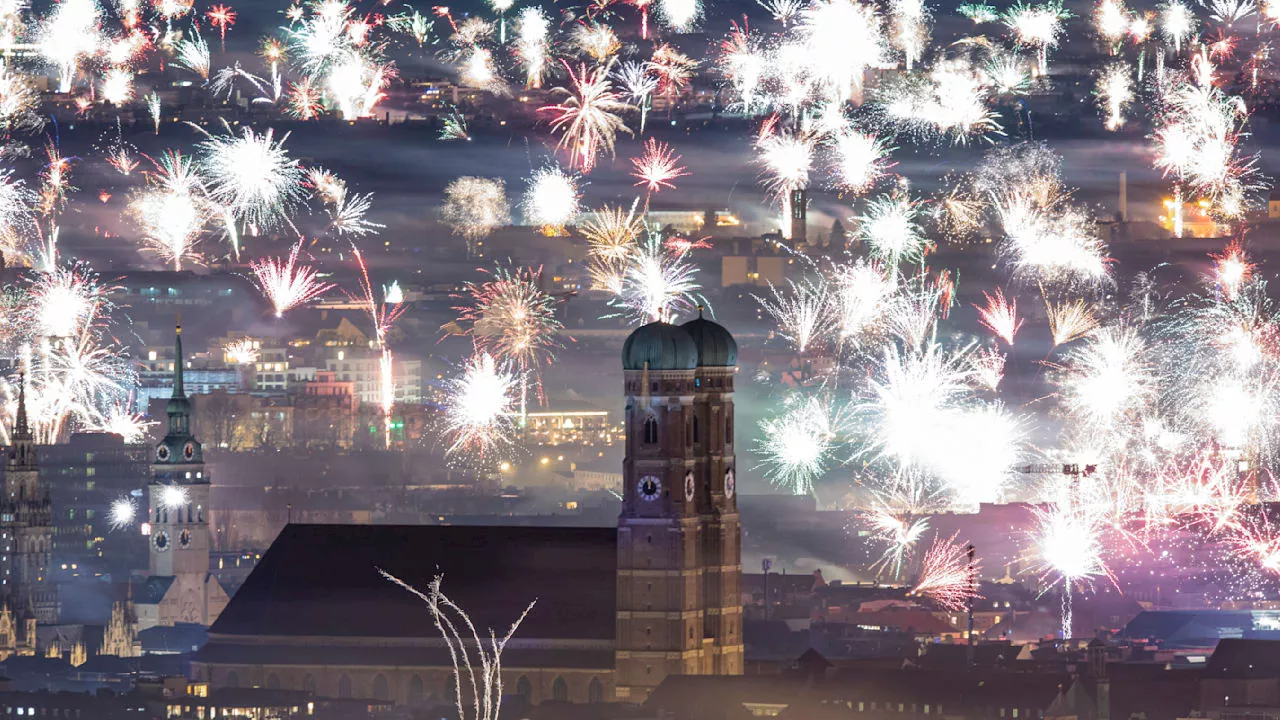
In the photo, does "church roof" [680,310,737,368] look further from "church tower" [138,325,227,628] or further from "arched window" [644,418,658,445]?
"church tower" [138,325,227,628]

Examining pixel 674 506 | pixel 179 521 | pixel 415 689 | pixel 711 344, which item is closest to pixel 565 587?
pixel 415 689

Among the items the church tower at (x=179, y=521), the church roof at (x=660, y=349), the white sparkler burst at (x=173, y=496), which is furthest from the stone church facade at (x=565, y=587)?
the church tower at (x=179, y=521)

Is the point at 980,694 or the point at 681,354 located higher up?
the point at 681,354

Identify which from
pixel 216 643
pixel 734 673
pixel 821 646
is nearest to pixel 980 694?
pixel 734 673

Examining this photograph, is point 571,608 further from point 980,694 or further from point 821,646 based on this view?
point 821,646

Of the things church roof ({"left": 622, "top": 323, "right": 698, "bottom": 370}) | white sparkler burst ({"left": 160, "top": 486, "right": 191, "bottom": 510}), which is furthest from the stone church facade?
white sparkler burst ({"left": 160, "top": 486, "right": 191, "bottom": 510})

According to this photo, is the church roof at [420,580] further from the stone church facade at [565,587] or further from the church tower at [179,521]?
the church tower at [179,521]
